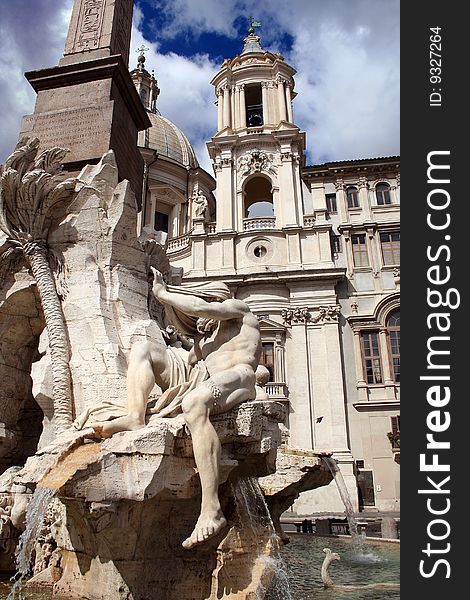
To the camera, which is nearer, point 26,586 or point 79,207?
point 26,586

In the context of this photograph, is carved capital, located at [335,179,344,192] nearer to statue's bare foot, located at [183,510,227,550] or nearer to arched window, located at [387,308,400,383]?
arched window, located at [387,308,400,383]

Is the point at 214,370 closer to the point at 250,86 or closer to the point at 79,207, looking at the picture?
the point at 79,207

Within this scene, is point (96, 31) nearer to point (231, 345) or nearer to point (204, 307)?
point (204, 307)

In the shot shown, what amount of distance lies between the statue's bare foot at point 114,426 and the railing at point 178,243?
73.3ft

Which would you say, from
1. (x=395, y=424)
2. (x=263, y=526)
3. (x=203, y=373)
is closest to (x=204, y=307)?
(x=203, y=373)

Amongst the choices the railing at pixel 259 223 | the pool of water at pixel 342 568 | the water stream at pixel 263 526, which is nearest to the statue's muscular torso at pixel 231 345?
the water stream at pixel 263 526

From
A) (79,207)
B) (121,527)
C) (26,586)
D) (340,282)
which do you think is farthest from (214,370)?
(340,282)

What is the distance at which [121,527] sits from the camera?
4.19m

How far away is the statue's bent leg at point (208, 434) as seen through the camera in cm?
399

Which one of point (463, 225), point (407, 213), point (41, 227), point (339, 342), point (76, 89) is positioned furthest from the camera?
point (339, 342)

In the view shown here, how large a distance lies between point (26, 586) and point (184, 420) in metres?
2.43

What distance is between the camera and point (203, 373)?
4.94 meters

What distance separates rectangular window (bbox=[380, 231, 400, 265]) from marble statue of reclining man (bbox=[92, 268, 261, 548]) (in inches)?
840

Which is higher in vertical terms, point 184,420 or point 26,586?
point 184,420
